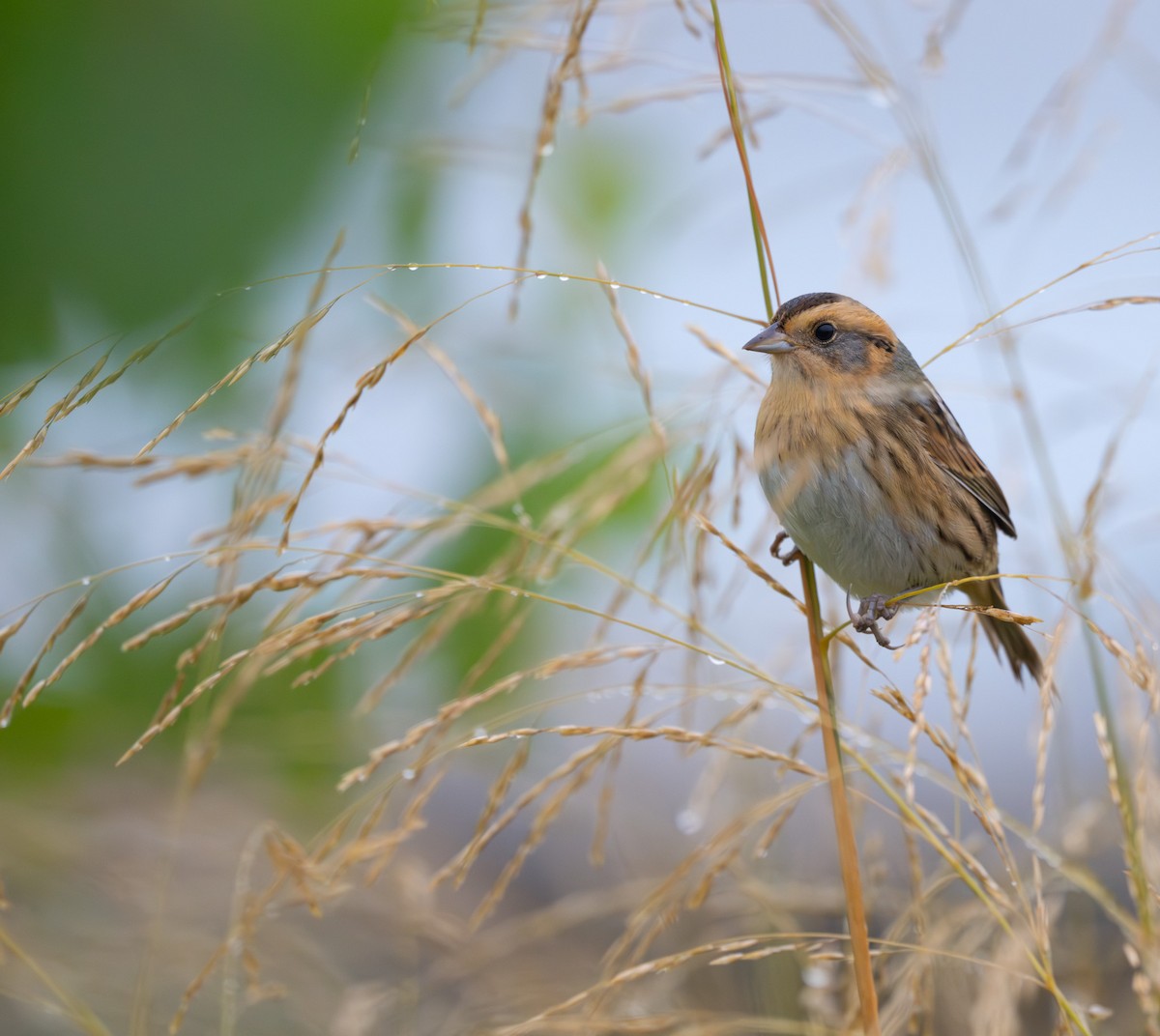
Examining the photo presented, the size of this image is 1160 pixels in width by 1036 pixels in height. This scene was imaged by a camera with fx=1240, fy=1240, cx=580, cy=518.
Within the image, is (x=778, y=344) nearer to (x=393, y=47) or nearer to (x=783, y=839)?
(x=783, y=839)

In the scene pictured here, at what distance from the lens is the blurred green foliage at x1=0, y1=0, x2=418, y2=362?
12.1 feet

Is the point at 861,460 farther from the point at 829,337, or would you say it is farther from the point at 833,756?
the point at 833,756

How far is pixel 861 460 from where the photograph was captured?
6.52ft

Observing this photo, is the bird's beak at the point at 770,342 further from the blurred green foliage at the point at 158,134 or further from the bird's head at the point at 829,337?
the blurred green foliage at the point at 158,134

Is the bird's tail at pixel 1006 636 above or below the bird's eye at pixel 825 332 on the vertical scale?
below

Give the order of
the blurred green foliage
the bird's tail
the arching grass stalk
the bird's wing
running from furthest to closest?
the blurred green foliage < the bird's tail < the bird's wing < the arching grass stalk

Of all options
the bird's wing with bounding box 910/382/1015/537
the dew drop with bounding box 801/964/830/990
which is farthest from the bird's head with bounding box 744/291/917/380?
the dew drop with bounding box 801/964/830/990

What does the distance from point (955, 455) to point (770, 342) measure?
1.59 ft

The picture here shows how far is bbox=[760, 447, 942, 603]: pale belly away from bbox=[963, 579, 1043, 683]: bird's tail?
35 cm

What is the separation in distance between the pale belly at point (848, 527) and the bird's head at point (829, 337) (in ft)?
0.52

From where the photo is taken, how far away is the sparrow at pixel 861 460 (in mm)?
1944

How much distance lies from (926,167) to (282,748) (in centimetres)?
220

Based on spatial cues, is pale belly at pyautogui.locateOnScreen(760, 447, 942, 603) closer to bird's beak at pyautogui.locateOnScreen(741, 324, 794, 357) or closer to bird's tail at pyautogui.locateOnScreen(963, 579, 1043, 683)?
bird's beak at pyautogui.locateOnScreen(741, 324, 794, 357)

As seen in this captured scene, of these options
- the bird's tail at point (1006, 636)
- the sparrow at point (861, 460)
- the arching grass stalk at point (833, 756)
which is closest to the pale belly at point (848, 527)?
the sparrow at point (861, 460)
